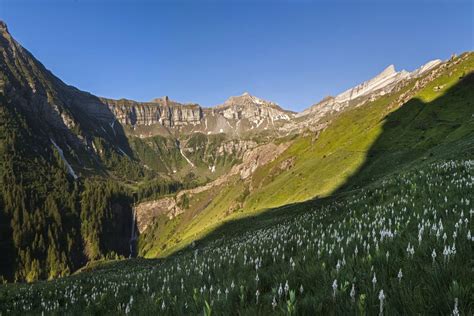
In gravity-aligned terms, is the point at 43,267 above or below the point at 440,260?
below

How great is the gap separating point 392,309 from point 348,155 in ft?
326

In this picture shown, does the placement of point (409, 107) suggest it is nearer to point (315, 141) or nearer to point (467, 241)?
point (315, 141)

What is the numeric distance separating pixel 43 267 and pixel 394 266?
22194 centimetres

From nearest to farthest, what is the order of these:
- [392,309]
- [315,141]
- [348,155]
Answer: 1. [392,309]
2. [348,155]
3. [315,141]

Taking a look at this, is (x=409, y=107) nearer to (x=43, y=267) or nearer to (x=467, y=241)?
(x=467, y=241)

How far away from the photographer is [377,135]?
349ft

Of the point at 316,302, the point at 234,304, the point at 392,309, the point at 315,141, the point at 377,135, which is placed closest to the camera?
the point at 392,309

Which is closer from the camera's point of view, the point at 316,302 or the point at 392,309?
the point at 392,309

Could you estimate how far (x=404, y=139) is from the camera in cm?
8806

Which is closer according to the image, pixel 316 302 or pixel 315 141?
pixel 316 302

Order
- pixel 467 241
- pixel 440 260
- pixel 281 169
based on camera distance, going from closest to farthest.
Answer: pixel 440 260 < pixel 467 241 < pixel 281 169

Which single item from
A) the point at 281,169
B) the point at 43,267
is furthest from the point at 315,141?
the point at 43,267

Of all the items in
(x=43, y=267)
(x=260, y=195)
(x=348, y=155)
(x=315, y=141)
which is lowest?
(x=43, y=267)

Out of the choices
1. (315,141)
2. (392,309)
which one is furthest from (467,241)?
(315,141)
